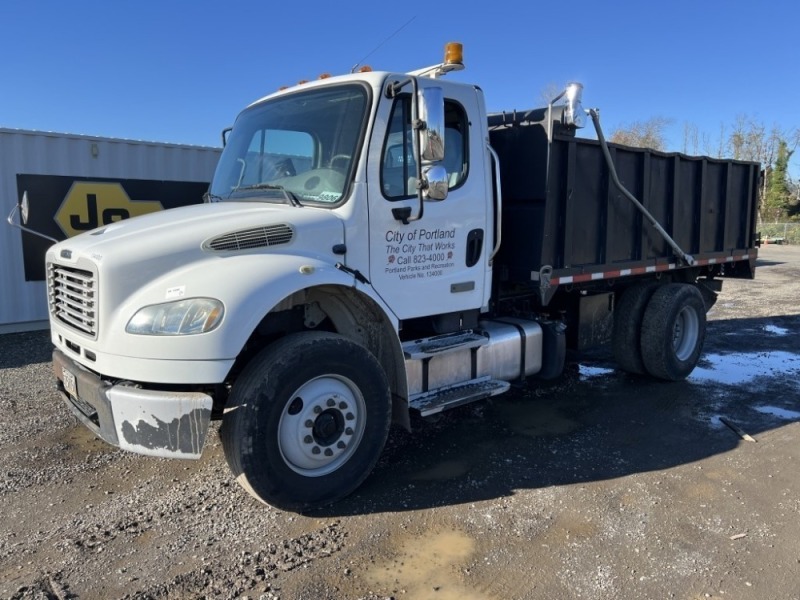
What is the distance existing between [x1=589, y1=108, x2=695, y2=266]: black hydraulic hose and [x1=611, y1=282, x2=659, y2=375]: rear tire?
0.50 m

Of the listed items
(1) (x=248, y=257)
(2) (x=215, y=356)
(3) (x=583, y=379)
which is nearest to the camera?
(2) (x=215, y=356)

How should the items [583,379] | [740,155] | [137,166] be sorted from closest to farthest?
[583,379] < [137,166] < [740,155]

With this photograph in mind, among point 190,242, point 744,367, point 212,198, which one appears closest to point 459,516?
point 190,242

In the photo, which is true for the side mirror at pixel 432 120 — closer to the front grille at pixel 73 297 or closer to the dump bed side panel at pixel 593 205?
the dump bed side panel at pixel 593 205

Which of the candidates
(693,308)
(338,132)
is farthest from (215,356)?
(693,308)

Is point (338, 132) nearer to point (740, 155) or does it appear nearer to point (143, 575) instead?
point (143, 575)

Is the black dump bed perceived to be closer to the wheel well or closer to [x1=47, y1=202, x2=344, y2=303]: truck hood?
the wheel well

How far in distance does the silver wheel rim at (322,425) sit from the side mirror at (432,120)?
1555 mm

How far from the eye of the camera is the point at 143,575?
10.3ft

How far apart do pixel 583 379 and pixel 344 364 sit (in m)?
4.00

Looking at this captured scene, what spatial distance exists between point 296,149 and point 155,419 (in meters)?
2.13

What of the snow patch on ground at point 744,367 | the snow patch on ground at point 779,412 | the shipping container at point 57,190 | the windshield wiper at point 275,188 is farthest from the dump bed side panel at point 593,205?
the shipping container at point 57,190

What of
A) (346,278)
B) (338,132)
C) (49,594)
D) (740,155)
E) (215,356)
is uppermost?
(740,155)

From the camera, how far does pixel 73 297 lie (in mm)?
3850
